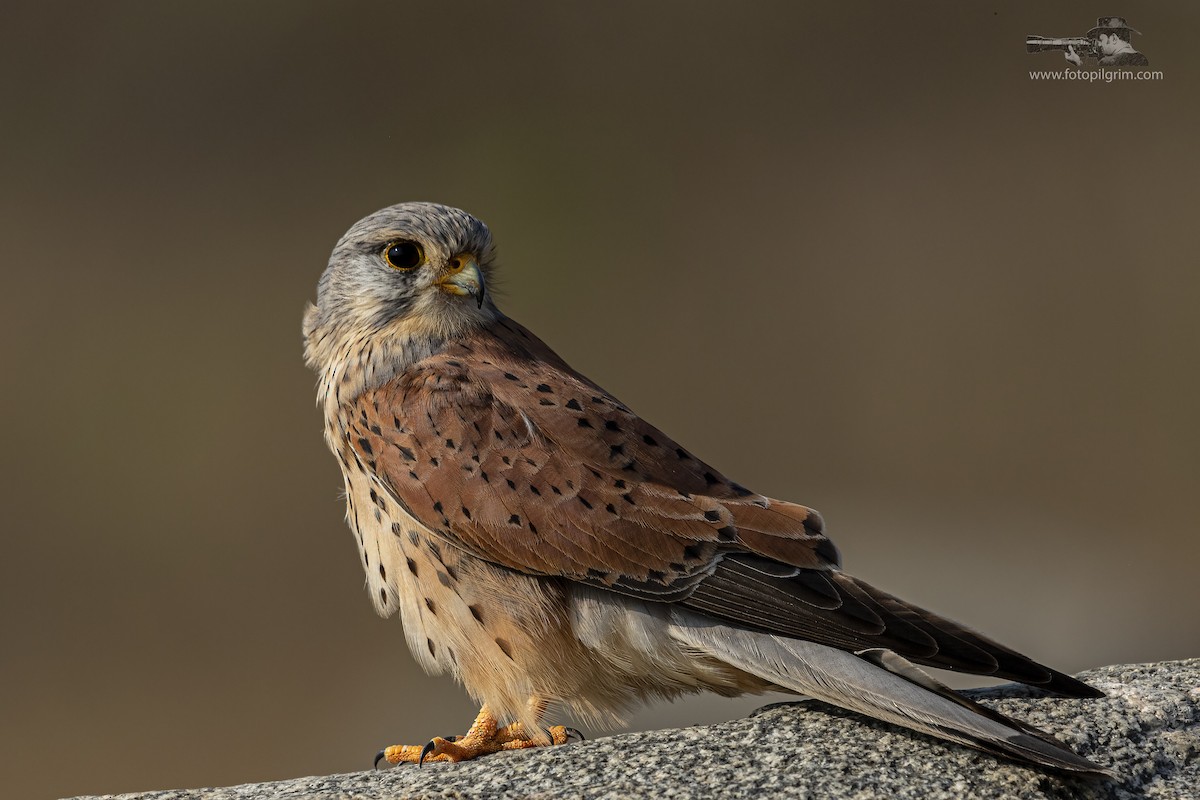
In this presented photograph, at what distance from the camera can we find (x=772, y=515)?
3.47 m

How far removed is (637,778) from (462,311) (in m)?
1.77

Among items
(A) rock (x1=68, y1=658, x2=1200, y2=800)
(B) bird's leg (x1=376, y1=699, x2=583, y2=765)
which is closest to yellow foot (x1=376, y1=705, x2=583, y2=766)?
Result: (B) bird's leg (x1=376, y1=699, x2=583, y2=765)

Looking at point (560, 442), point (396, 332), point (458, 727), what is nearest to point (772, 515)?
point (560, 442)

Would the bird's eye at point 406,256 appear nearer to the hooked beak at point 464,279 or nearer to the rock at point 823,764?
the hooked beak at point 464,279

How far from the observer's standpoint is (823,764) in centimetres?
299

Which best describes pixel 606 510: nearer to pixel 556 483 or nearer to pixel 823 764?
pixel 556 483

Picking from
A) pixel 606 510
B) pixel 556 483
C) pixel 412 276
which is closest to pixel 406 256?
pixel 412 276

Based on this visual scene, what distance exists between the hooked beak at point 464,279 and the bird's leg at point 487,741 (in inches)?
51.2

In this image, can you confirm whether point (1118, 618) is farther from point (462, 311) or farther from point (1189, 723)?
point (462, 311)

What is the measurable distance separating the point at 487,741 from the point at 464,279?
1.45 meters

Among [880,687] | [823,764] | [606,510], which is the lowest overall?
[823,764]

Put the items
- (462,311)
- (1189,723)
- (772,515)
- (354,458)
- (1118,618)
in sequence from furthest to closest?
(1118,618) → (462,311) → (354,458) → (772,515) → (1189,723)

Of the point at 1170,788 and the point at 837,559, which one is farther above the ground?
the point at 837,559

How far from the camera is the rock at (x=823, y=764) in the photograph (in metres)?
2.92
